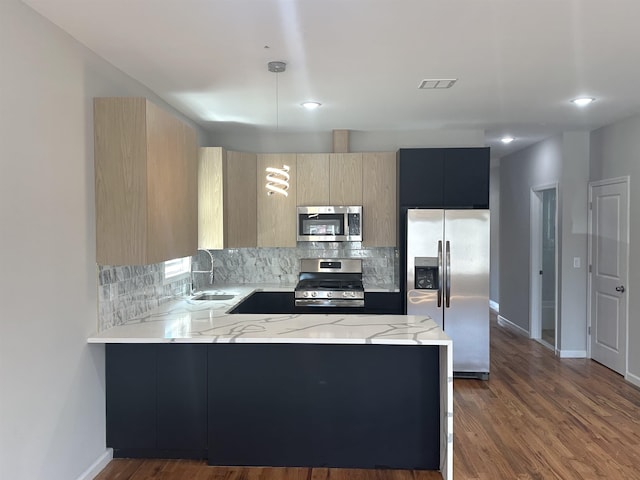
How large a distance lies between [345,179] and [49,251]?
321 centimetres

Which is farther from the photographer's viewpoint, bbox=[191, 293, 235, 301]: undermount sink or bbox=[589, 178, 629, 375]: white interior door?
bbox=[589, 178, 629, 375]: white interior door

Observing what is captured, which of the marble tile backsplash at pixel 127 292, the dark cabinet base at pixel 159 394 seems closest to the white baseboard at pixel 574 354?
the dark cabinet base at pixel 159 394

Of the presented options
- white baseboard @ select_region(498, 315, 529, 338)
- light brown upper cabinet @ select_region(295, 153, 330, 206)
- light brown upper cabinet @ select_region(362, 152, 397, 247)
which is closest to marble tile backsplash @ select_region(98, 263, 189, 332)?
Answer: light brown upper cabinet @ select_region(295, 153, 330, 206)

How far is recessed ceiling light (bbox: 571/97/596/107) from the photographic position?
154 inches

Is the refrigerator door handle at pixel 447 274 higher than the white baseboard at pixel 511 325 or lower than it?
higher

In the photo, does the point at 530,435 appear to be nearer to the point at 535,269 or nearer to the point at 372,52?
the point at 372,52

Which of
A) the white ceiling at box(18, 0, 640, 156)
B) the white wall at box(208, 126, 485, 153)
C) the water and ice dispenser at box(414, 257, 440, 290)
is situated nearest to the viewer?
the white ceiling at box(18, 0, 640, 156)

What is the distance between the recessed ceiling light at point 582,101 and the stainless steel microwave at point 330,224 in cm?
217

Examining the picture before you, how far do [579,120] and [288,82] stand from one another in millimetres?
3099

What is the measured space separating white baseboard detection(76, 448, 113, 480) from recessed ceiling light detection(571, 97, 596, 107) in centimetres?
439

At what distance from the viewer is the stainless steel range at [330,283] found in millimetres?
4867

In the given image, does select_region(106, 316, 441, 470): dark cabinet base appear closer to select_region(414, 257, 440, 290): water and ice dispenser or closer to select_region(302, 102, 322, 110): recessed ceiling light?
select_region(414, 257, 440, 290): water and ice dispenser

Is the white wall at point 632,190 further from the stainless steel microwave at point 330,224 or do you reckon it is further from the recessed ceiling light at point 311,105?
the recessed ceiling light at point 311,105

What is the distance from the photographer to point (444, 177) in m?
4.81
